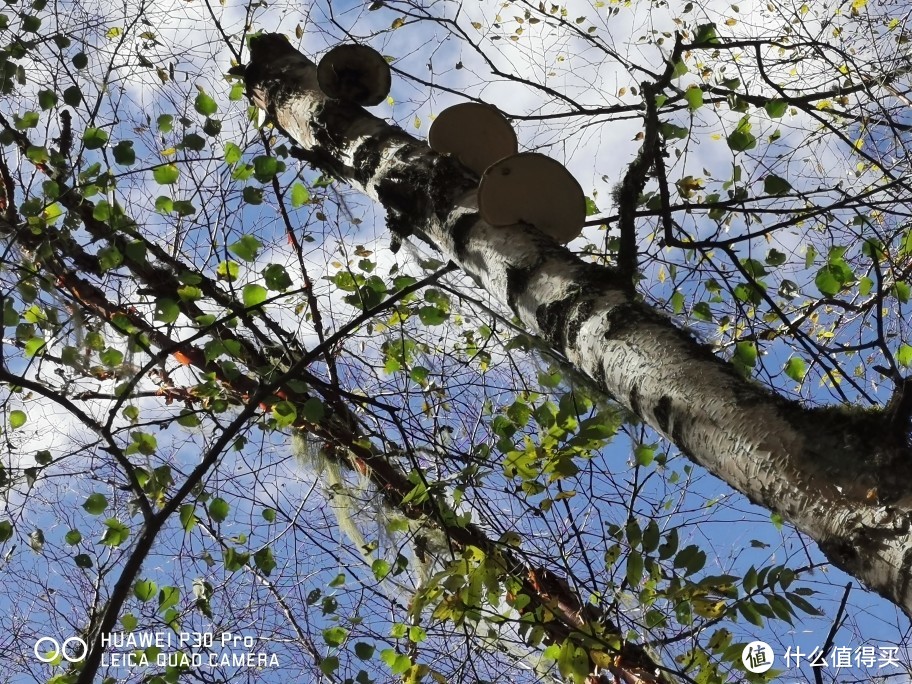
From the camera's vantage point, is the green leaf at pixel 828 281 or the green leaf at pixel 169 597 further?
the green leaf at pixel 169 597

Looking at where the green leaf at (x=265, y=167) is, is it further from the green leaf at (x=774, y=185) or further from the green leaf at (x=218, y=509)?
the green leaf at (x=774, y=185)

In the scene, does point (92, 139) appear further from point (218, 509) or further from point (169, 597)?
point (169, 597)

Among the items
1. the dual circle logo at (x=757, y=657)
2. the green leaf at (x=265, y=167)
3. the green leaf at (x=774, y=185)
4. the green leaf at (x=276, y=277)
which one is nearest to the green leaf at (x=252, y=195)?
the green leaf at (x=265, y=167)

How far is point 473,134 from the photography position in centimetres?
285

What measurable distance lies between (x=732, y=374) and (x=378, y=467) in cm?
266

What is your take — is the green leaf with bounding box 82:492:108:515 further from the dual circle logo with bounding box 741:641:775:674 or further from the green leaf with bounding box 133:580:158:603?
the dual circle logo with bounding box 741:641:775:674

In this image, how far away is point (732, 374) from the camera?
141cm

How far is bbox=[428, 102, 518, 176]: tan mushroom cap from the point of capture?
9.25 feet

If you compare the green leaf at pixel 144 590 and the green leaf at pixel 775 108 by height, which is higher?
the green leaf at pixel 775 108

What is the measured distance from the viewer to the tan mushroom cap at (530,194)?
2176 millimetres

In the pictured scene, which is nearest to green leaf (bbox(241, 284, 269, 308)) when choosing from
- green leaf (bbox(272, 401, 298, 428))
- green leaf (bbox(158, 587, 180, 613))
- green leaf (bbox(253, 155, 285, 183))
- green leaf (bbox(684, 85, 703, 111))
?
green leaf (bbox(253, 155, 285, 183))

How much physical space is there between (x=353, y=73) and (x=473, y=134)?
53cm

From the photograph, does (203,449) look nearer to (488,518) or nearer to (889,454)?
(488,518)

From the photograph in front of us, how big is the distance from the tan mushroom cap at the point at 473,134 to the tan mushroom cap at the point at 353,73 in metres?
0.31
